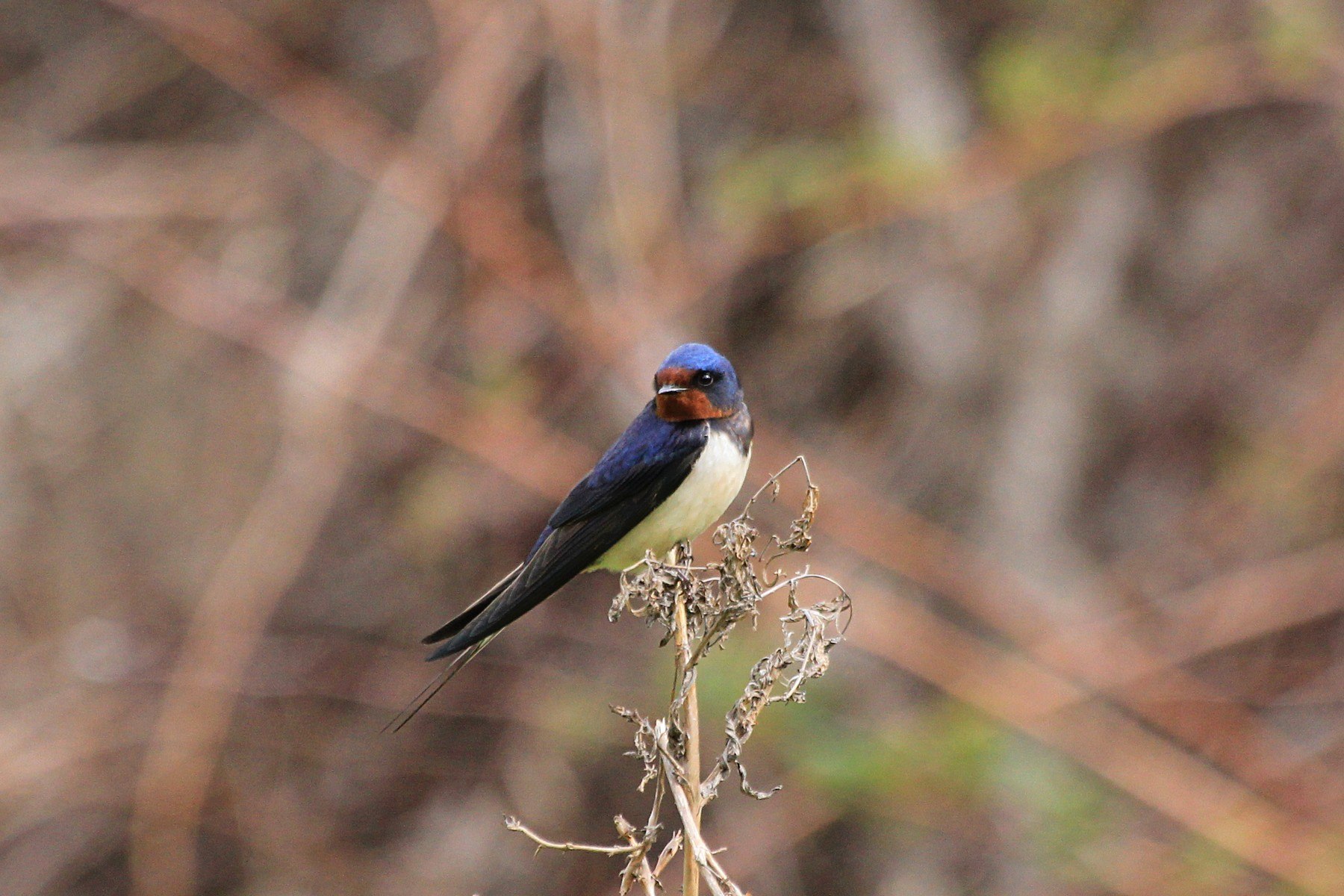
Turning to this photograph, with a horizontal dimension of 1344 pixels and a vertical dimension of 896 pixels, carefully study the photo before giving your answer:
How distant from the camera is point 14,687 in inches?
194

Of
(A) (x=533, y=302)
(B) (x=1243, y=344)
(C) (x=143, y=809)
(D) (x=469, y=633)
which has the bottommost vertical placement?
(D) (x=469, y=633)

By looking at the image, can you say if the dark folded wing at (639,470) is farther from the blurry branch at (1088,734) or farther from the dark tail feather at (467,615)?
the blurry branch at (1088,734)

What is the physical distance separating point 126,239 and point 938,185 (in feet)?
8.80

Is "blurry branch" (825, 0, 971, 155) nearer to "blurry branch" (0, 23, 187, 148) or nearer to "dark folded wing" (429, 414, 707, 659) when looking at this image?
"dark folded wing" (429, 414, 707, 659)

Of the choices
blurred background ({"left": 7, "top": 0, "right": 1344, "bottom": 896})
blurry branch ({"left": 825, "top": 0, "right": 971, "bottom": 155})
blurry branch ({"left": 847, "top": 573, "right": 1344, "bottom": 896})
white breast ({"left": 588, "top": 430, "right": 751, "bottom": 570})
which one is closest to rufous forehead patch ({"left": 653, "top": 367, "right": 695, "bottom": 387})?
white breast ({"left": 588, "top": 430, "right": 751, "bottom": 570})

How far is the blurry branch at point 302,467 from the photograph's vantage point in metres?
4.35

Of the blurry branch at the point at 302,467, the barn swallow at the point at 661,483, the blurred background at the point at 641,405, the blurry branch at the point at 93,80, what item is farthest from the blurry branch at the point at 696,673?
the blurry branch at the point at 93,80

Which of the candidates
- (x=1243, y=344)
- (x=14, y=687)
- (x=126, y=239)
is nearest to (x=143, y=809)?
(x=14, y=687)

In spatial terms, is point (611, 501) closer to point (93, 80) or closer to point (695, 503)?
point (695, 503)

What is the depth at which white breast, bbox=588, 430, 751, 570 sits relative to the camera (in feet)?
7.82

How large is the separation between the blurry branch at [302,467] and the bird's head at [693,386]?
6.65 ft

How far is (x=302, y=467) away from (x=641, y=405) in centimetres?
117

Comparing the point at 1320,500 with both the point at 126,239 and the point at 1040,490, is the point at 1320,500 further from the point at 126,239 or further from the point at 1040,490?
the point at 126,239

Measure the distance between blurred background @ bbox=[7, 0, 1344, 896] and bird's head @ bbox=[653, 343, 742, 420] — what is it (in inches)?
61.9
